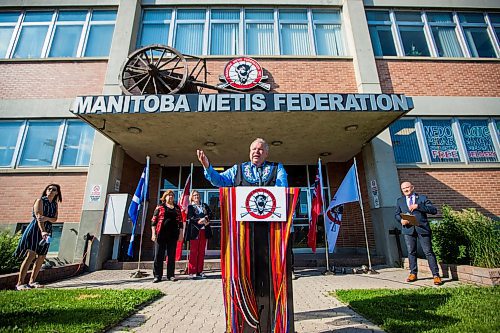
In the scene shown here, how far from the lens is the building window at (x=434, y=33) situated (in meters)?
10.2

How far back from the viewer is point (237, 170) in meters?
2.69

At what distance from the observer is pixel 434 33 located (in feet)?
34.7

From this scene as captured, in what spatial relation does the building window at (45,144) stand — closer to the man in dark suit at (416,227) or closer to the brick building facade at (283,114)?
the brick building facade at (283,114)

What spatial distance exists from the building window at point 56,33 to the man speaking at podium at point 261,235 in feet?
32.4

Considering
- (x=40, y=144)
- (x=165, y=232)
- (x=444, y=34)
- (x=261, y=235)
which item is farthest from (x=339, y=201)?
(x=40, y=144)

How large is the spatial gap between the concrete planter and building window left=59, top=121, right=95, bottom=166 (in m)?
10.1

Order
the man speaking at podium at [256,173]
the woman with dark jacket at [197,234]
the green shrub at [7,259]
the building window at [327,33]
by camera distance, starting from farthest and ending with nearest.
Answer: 1. the building window at [327,33]
2. the woman with dark jacket at [197,234]
3. the green shrub at [7,259]
4. the man speaking at podium at [256,173]

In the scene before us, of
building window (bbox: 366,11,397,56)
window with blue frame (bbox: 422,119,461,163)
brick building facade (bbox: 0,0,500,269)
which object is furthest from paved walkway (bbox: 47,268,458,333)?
building window (bbox: 366,11,397,56)

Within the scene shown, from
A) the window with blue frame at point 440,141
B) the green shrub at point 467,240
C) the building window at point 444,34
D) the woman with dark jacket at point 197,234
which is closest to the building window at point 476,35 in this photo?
the building window at point 444,34

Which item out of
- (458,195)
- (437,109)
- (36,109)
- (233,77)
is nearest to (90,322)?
(233,77)

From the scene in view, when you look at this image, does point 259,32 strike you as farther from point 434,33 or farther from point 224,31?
point 434,33

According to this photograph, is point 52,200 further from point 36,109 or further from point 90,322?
point 36,109

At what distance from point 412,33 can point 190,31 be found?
8.97m

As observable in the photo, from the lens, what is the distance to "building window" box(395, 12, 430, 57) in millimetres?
10211
